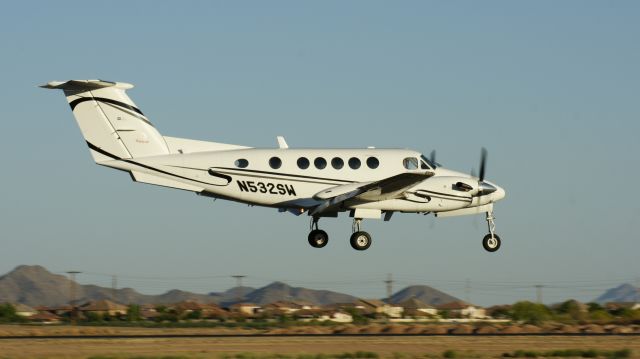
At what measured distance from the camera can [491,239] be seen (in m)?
40.3

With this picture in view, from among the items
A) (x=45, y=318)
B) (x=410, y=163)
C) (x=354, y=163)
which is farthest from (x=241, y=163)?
(x=45, y=318)

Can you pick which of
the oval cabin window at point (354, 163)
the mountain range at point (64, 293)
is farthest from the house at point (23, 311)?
the mountain range at point (64, 293)

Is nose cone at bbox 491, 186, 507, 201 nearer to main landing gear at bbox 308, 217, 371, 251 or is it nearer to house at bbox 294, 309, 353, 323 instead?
main landing gear at bbox 308, 217, 371, 251

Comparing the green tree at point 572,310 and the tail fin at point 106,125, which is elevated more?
the tail fin at point 106,125

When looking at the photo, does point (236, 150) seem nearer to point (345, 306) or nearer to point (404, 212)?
point (404, 212)

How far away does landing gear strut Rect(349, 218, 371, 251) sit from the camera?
3925 centimetres

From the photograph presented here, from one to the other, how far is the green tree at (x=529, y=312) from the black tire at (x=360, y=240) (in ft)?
34.1

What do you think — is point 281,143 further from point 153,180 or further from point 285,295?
point 285,295

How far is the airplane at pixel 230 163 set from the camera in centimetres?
3781

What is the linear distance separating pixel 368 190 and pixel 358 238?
8.21 ft

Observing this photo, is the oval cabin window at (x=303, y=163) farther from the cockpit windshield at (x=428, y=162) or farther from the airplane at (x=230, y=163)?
the cockpit windshield at (x=428, y=162)

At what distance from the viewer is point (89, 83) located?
37.8 metres

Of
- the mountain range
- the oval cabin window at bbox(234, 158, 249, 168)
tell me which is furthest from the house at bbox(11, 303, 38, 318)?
the mountain range

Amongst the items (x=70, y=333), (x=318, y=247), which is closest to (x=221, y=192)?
(x=318, y=247)
